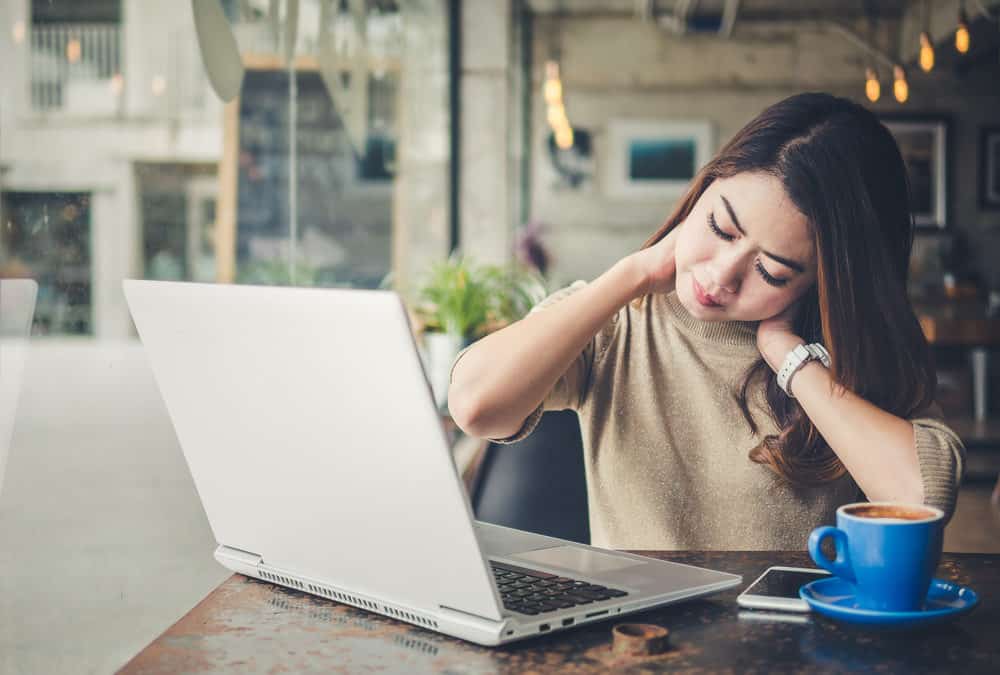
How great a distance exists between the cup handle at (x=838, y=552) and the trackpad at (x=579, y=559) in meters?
0.18

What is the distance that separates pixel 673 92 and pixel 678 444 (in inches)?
258

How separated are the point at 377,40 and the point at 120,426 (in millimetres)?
2935

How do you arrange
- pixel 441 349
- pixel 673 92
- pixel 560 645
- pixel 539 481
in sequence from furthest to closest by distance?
pixel 673 92 → pixel 441 349 → pixel 539 481 → pixel 560 645

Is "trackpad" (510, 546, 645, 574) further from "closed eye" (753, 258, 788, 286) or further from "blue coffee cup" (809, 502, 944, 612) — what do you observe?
"closed eye" (753, 258, 788, 286)

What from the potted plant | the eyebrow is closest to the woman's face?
the eyebrow

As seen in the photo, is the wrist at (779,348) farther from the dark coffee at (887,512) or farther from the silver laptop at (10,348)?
the silver laptop at (10,348)

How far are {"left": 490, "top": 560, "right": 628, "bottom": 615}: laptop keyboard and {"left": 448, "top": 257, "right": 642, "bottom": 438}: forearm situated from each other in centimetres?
34

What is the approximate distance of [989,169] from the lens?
7.42 meters

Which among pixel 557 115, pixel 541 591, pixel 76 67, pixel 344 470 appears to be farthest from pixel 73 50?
pixel 557 115

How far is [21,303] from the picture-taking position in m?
1.14

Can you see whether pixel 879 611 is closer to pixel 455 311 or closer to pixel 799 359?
pixel 799 359

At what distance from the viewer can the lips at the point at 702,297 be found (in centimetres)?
119

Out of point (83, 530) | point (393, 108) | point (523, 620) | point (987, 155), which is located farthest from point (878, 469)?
point (987, 155)

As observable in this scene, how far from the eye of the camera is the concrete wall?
7.42 m
